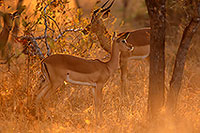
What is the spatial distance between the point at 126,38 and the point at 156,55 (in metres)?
1.49

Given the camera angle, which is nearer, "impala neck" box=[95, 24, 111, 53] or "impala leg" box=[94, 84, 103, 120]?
"impala leg" box=[94, 84, 103, 120]

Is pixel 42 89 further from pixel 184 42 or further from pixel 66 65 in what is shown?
pixel 184 42

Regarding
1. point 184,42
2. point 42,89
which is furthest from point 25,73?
point 184,42

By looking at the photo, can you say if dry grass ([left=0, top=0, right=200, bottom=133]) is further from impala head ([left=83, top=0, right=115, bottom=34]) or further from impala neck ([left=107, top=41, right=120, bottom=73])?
impala head ([left=83, top=0, right=115, bottom=34])

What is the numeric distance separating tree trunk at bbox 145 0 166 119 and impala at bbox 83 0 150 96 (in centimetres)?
148

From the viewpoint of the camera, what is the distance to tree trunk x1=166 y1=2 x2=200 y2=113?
12.9 feet

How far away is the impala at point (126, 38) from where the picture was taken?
582 centimetres

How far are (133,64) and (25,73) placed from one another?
134 inches

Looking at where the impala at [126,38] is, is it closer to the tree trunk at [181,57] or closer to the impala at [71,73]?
the impala at [71,73]

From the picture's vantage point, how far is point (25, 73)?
505 centimetres

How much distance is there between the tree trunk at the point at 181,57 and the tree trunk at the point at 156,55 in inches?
6.4

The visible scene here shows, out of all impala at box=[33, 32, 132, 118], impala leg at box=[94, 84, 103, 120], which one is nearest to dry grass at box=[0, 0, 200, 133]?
impala leg at box=[94, 84, 103, 120]

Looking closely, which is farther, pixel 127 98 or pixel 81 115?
pixel 127 98

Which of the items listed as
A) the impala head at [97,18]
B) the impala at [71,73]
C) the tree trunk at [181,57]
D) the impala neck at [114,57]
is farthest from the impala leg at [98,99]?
the impala head at [97,18]
